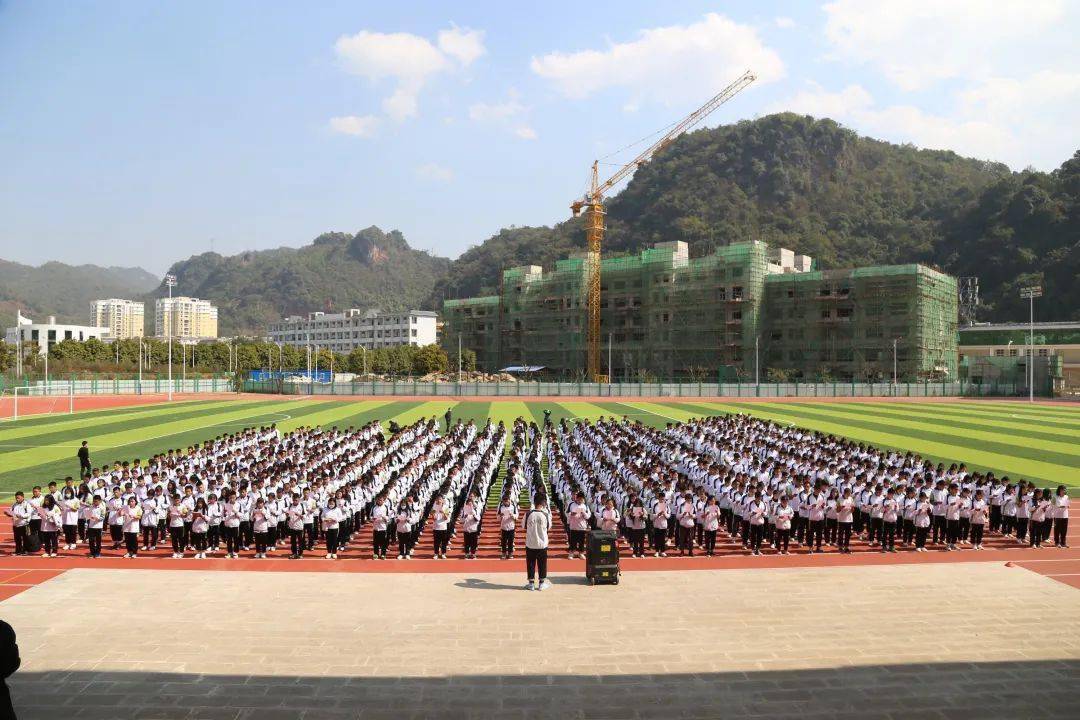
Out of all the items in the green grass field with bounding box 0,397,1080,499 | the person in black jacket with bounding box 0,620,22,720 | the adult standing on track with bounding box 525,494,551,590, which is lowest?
the green grass field with bounding box 0,397,1080,499

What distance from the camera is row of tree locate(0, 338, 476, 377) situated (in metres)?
100

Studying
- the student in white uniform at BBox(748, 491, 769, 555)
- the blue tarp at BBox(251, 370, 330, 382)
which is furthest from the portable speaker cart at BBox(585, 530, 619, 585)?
the blue tarp at BBox(251, 370, 330, 382)

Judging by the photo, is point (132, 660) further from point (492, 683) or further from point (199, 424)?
point (199, 424)

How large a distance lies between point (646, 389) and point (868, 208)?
392ft

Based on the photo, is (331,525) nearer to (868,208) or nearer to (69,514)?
(69,514)

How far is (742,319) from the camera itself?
10606cm

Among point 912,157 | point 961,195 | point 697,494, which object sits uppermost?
point 912,157

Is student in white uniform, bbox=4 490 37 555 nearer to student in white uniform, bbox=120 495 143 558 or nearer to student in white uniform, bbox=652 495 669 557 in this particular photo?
student in white uniform, bbox=120 495 143 558

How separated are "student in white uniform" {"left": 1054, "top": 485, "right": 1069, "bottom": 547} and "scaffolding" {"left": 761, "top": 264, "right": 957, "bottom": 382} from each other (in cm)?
8061

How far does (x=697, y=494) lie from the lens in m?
16.2

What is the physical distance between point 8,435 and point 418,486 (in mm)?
31804

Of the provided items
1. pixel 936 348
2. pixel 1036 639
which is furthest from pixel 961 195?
pixel 1036 639

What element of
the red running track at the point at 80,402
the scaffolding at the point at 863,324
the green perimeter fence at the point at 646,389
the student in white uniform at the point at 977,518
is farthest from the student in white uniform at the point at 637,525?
the scaffolding at the point at 863,324

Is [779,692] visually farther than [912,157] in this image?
No
